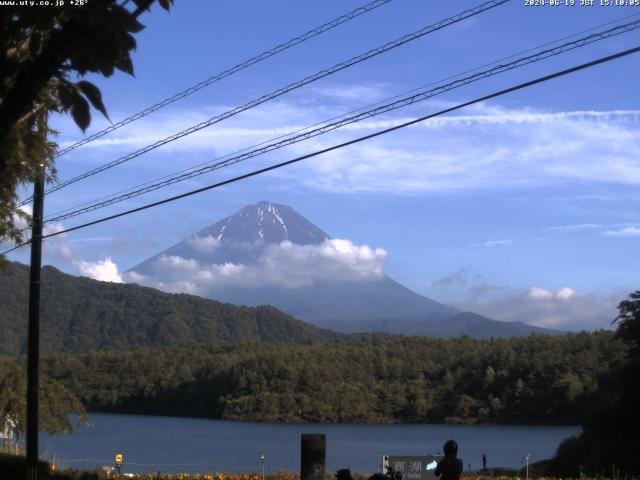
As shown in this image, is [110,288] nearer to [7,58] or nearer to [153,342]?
[153,342]

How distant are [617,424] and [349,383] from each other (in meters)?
75.6

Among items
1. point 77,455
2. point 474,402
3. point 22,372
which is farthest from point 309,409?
point 22,372

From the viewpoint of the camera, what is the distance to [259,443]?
66.9 meters

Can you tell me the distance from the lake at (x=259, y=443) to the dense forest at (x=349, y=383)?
2.83m

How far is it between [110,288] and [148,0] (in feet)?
653

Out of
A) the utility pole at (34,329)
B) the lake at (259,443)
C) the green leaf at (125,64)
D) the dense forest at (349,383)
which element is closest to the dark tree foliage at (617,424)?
the lake at (259,443)

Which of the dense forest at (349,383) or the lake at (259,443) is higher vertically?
the dense forest at (349,383)

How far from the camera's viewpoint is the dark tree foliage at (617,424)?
31.3 metres

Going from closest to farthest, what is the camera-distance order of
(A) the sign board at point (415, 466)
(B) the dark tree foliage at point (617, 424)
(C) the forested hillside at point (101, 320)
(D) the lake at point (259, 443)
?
(A) the sign board at point (415, 466) < (B) the dark tree foliage at point (617, 424) < (D) the lake at point (259, 443) < (C) the forested hillside at point (101, 320)

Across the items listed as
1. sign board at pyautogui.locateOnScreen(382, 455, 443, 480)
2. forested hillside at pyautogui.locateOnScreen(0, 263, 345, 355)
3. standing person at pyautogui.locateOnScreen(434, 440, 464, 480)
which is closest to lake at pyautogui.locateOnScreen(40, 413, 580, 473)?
sign board at pyautogui.locateOnScreen(382, 455, 443, 480)

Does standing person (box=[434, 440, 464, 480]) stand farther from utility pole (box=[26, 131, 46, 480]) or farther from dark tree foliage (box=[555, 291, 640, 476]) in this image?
dark tree foliage (box=[555, 291, 640, 476])

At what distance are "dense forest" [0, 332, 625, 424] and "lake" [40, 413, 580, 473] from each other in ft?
9.29

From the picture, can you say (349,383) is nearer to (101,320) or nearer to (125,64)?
(101,320)

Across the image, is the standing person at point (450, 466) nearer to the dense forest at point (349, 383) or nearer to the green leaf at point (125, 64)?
the green leaf at point (125, 64)
